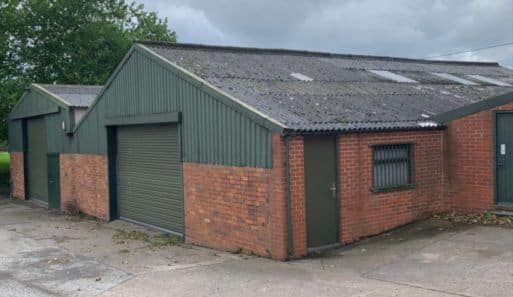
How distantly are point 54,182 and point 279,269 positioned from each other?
42.4 ft

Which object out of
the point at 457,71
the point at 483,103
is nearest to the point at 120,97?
the point at 483,103

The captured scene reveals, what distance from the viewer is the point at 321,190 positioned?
11.0 metres

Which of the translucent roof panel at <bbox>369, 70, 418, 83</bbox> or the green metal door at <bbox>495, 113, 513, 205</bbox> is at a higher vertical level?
the translucent roof panel at <bbox>369, 70, 418, 83</bbox>

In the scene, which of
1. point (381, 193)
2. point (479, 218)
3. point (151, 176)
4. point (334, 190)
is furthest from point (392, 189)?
point (151, 176)

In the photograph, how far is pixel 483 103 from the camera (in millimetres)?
12562

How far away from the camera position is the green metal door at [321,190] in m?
10.8

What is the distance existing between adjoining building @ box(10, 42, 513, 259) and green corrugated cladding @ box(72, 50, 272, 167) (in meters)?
0.04

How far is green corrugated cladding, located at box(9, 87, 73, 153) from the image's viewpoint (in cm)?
1950

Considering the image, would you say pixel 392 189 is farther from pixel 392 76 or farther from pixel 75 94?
pixel 75 94

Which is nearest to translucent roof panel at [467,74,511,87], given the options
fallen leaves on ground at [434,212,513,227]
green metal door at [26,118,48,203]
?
fallen leaves on ground at [434,212,513,227]

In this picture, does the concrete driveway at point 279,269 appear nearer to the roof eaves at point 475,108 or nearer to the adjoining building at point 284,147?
the adjoining building at point 284,147

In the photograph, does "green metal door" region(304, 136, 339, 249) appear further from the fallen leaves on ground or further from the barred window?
the fallen leaves on ground

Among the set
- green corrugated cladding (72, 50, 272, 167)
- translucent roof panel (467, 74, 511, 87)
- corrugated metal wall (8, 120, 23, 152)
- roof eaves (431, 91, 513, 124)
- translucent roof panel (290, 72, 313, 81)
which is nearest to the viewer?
green corrugated cladding (72, 50, 272, 167)

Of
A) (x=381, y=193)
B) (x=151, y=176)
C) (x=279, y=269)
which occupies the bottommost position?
(x=279, y=269)
